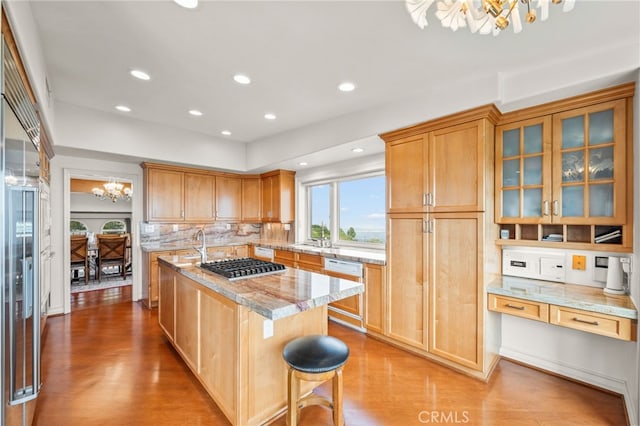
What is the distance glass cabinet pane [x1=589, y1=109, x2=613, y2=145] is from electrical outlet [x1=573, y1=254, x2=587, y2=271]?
3.07 ft

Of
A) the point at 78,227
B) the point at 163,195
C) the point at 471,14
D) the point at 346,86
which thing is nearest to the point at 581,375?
the point at 471,14

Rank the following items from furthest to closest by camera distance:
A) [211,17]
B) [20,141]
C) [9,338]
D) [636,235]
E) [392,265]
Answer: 1. [392,265]
2. [636,235]
3. [211,17]
4. [20,141]
5. [9,338]

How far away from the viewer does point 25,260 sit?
4.54 feet

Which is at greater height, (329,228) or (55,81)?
(55,81)

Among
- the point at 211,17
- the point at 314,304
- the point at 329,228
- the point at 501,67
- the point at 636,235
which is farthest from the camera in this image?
the point at 329,228

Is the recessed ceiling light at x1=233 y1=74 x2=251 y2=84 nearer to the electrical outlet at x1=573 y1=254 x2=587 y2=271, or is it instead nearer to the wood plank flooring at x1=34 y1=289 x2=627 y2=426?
the wood plank flooring at x1=34 y1=289 x2=627 y2=426

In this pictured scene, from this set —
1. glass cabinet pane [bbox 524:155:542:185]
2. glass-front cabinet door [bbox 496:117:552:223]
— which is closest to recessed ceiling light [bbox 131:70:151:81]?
glass-front cabinet door [bbox 496:117:552:223]

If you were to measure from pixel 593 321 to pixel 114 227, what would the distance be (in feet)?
34.6

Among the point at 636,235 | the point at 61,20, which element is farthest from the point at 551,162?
the point at 61,20

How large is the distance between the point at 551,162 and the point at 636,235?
2.49 feet

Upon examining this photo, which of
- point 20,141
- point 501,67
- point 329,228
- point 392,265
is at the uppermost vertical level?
point 501,67

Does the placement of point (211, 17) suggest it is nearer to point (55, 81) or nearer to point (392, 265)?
point (55, 81)

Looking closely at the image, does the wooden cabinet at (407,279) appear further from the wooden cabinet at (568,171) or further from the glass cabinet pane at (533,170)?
the glass cabinet pane at (533,170)

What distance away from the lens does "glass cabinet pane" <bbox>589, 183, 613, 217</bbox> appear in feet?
7.07
